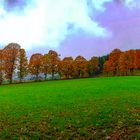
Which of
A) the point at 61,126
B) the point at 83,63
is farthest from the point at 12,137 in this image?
the point at 83,63

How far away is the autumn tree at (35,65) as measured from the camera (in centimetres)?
14805

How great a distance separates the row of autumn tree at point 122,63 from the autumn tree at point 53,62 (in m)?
25.9

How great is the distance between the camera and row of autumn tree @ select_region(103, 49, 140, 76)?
6176 inches

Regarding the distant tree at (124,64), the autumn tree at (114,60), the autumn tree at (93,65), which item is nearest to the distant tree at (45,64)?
the autumn tree at (93,65)

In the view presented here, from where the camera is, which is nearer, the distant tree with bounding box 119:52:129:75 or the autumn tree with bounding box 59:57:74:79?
the distant tree with bounding box 119:52:129:75

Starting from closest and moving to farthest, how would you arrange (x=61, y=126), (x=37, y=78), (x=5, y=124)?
(x=61, y=126) → (x=5, y=124) → (x=37, y=78)

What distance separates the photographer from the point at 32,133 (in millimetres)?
20484

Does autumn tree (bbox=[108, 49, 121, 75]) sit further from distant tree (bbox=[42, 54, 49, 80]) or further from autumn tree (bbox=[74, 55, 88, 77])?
distant tree (bbox=[42, 54, 49, 80])

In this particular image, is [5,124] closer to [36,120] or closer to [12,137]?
[36,120]

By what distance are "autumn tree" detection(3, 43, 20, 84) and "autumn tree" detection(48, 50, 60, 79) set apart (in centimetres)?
1975

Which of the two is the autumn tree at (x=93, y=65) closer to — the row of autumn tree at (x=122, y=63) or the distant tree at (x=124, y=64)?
the row of autumn tree at (x=122, y=63)

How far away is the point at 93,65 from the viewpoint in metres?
178

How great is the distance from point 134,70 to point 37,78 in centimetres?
4889

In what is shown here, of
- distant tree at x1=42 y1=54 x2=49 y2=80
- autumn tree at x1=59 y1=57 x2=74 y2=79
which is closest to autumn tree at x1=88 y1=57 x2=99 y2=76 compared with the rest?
autumn tree at x1=59 y1=57 x2=74 y2=79
